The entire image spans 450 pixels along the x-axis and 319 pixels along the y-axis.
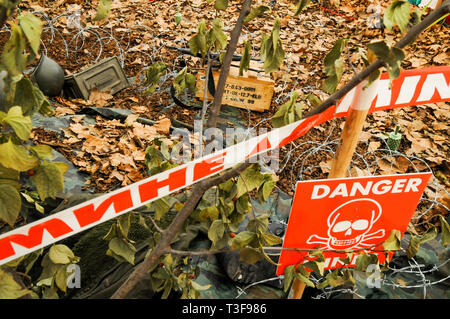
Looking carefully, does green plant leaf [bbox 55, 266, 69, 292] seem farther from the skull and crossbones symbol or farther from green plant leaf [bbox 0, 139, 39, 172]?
the skull and crossbones symbol

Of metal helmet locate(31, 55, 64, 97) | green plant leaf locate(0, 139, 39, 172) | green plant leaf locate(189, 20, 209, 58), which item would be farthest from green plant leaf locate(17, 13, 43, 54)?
metal helmet locate(31, 55, 64, 97)

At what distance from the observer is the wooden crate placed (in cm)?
419

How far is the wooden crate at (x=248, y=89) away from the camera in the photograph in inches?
165

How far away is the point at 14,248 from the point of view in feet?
3.83

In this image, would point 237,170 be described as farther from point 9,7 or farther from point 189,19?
point 189,19

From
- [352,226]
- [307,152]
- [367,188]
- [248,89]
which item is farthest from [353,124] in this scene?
[248,89]

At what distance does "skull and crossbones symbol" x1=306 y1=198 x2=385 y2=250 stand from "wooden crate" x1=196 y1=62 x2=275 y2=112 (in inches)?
102

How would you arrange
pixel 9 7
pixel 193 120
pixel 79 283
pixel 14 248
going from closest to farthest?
pixel 9 7 < pixel 14 248 < pixel 79 283 < pixel 193 120

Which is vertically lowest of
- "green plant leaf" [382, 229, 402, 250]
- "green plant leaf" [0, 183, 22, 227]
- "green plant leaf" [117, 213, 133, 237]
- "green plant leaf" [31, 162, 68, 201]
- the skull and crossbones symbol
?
the skull and crossbones symbol

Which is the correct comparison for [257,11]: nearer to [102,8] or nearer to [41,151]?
[102,8]

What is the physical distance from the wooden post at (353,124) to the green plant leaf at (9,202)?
1183 mm

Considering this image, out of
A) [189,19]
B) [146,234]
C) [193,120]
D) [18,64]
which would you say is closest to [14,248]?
[18,64]

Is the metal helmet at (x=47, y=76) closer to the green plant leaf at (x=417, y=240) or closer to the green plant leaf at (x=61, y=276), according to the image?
the green plant leaf at (x=61, y=276)

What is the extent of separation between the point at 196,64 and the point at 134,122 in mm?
1751
